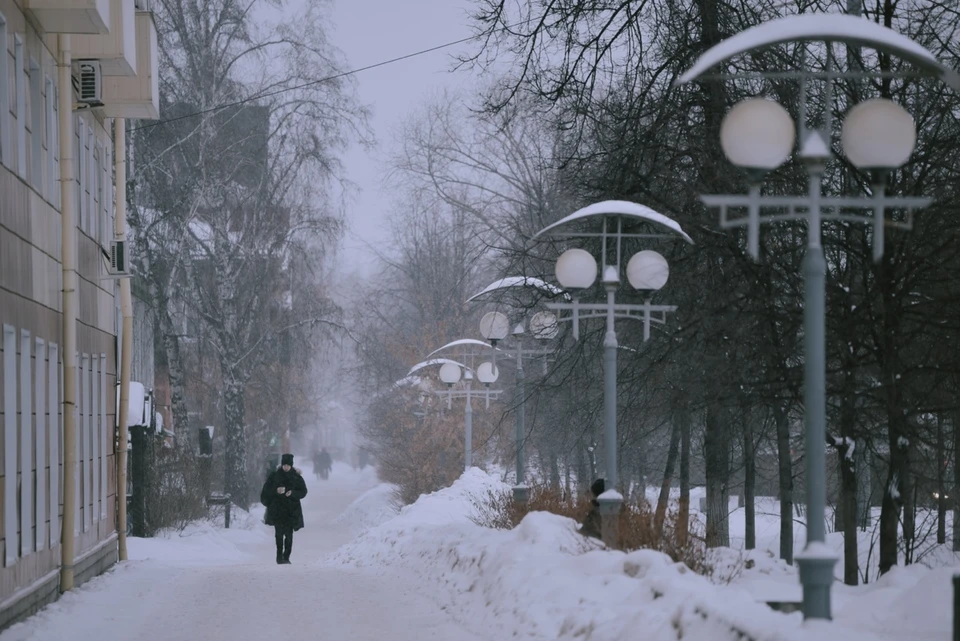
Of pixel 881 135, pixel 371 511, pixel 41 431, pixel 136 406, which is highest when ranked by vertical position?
pixel 881 135

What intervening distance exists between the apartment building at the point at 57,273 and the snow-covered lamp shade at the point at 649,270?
5810 mm

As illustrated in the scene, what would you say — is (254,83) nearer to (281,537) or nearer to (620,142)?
(281,537)

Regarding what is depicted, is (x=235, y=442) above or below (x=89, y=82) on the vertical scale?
below

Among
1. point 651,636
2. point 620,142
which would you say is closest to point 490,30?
point 620,142

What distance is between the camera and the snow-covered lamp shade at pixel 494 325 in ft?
75.6

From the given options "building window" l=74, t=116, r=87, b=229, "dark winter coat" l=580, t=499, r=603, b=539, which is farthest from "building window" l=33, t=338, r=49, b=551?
"dark winter coat" l=580, t=499, r=603, b=539

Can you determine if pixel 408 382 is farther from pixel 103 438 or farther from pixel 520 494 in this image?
pixel 103 438

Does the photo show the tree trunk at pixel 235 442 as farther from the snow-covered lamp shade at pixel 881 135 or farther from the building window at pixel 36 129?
the snow-covered lamp shade at pixel 881 135

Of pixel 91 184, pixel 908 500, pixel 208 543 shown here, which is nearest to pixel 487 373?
pixel 208 543

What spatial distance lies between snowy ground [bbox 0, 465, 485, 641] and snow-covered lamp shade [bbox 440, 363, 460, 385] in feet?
32.3

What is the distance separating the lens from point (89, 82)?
1795 cm

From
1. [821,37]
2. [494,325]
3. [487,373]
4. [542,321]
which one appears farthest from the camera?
[487,373]

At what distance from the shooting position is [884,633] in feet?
26.9

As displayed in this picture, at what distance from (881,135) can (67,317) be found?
34.2 ft
